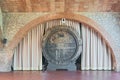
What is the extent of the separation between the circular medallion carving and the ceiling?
44.7 inches

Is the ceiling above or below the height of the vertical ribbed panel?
above

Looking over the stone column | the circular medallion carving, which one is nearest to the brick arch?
the stone column

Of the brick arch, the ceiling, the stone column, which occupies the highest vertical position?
the ceiling

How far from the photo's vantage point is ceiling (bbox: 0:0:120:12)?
9586 millimetres

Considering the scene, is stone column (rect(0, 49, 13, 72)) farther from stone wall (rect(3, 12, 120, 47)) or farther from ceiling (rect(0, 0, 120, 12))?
ceiling (rect(0, 0, 120, 12))

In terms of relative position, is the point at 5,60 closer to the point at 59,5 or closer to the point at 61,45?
the point at 61,45

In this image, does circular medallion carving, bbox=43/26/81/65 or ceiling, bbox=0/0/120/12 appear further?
circular medallion carving, bbox=43/26/81/65

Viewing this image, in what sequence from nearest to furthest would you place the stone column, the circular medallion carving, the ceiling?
the ceiling < the stone column < the circular medallion carving

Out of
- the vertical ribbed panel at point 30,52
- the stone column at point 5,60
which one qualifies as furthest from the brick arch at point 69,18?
the vertical ribbed panel at point 30,52

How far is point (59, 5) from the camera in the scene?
9695 millimetres

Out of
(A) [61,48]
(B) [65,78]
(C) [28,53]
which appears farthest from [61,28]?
(B) [65,78]

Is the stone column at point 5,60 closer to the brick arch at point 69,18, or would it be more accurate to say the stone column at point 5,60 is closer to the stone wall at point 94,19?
the brick arch at point 69,18

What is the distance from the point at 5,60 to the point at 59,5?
294 centimetres

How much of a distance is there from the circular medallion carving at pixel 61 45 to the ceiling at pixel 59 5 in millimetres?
1136
